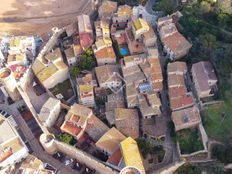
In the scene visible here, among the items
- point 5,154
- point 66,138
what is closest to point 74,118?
point 66,138

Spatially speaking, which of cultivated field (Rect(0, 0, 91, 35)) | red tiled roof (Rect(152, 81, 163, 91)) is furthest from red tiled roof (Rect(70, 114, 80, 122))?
cultivated field (Rect(0, 0, 91, 35))

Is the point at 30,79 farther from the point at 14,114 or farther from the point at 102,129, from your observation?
the point at 102,129

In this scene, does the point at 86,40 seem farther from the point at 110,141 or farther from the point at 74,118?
the point at 110,141

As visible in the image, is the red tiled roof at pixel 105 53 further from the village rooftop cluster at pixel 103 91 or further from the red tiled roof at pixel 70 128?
the red tiled roof at pixel 70 128

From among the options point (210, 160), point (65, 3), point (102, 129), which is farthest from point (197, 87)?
point (65, 3)

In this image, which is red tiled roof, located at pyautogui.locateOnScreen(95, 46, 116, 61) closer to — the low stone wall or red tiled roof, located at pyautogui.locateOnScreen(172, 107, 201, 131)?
red tiled roof, located at pyautogui.locateOnScreen(172, 107, 201, 131)
